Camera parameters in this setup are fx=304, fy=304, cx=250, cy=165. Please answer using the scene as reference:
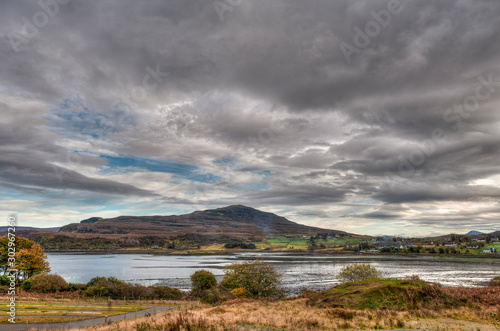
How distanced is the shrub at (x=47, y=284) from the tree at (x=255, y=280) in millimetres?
30727

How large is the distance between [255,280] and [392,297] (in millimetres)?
33959

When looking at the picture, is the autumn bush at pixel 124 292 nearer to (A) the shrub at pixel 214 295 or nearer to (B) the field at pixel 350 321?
(A) the shrub at pixel 214 295

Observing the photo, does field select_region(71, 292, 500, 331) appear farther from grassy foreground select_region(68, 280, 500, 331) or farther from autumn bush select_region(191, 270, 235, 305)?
autumn bush select_region(191, 270, 235, 305)

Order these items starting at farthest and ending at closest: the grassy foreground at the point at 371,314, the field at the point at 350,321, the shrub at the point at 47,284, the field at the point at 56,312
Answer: the shrub at the point at 47,284 → the field at the point at 56,312 → the grassy foreground at the point at 371,314 → the field at the point at 350,321

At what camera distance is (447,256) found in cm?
16462

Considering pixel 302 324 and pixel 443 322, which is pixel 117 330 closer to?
pixel 302 324

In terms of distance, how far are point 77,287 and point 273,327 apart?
184 ft

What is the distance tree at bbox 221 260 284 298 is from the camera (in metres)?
54.8

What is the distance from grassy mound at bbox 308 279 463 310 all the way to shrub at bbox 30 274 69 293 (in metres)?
51.4

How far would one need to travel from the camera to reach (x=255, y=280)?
183 feet

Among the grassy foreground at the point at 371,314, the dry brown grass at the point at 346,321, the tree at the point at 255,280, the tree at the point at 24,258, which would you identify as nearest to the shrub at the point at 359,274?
the tree at the point at 255,280

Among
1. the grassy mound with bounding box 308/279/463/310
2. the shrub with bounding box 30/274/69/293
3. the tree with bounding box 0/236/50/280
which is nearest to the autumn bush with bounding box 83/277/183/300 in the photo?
the shrub with bounding box 30/274/69/293

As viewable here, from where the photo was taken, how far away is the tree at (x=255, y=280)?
180ft

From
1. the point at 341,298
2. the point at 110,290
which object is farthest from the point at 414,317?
the point at 110,290
